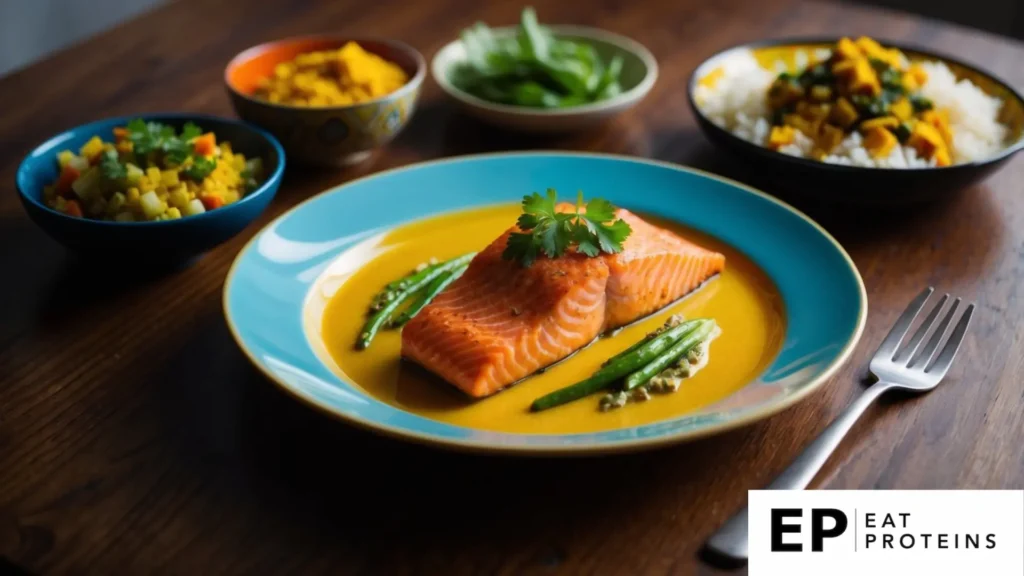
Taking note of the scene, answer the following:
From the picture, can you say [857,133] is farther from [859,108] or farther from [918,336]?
[918,336]

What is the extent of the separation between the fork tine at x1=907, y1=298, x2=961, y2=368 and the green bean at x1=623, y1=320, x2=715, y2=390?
0.39 meters

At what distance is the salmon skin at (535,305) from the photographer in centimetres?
174

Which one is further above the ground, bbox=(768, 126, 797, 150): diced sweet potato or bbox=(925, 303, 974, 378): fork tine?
bbox=(768, 126, 797, 150): diced sweet potato

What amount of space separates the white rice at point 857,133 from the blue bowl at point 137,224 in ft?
3.86

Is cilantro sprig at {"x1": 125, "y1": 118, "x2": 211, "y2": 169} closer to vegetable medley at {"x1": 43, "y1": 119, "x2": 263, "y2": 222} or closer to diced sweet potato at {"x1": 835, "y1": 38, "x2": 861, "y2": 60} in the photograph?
vegetable medley at {"x1": 43, "y1": 119, "x2": 263, "y2": 222}

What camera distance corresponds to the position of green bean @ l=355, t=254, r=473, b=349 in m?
1.88

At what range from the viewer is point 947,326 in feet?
6.18

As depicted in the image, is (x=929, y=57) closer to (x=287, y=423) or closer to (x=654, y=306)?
(x=654, y=306)

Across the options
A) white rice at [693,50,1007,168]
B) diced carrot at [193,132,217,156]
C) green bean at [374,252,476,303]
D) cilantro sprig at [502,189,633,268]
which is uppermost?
diced carrot at [193,132,217,156]

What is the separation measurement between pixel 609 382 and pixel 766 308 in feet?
1.46

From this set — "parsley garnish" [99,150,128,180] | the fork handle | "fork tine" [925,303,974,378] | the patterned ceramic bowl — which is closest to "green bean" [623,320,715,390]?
the fork handle

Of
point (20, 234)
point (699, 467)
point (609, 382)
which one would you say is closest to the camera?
point (699, 467)

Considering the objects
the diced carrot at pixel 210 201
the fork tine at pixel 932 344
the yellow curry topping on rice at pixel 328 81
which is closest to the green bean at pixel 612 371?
the fork tine at pixel 932 344

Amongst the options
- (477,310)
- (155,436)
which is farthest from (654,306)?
(155,436)
